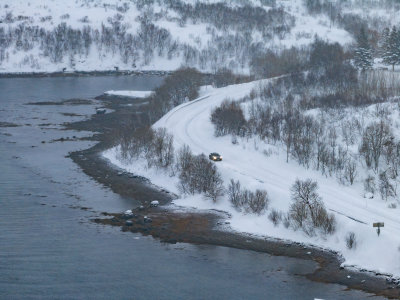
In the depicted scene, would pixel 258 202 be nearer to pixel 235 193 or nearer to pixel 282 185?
pixel 235 193

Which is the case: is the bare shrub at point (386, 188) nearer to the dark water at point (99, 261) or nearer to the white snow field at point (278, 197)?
the white snow field at point (278, 197)

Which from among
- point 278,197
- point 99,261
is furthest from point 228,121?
point 99,261

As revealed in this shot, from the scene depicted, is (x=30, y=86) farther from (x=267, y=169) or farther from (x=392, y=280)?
(x=392, y=280)

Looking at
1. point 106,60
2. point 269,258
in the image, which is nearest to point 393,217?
point 269,258

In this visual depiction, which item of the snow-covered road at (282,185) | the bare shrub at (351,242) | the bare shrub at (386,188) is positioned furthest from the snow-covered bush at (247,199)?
the bare shrub at (386,188)

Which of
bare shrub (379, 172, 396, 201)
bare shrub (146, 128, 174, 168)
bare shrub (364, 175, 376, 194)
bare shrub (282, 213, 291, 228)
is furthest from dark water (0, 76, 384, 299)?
bare shrub (364, 175, 376, 194)
